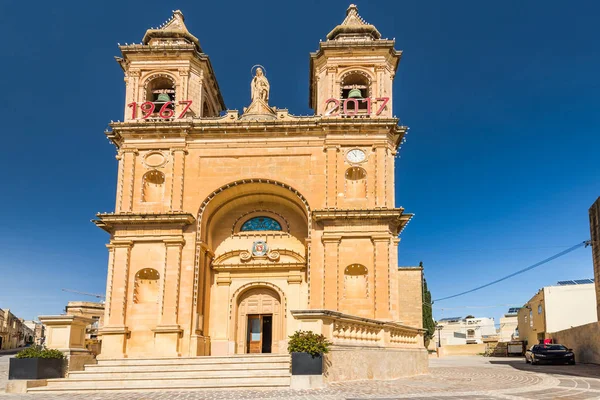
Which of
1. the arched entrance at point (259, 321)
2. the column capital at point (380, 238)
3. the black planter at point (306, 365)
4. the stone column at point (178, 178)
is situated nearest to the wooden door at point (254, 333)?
the arched entrance at point (259, 321)

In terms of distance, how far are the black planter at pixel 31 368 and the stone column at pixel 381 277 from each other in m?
12.4

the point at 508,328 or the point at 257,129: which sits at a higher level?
the point at 257,129

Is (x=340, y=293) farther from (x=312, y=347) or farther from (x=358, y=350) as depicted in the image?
(x=312, y=347)

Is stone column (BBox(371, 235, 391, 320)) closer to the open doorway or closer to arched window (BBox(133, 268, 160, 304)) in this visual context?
the open doorway

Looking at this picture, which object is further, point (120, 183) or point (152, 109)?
point (152, 109)

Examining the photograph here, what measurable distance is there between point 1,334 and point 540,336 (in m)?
62.5

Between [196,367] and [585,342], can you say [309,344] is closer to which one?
[196,367]

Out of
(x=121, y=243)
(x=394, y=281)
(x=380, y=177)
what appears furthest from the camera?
(x=380, y=177)

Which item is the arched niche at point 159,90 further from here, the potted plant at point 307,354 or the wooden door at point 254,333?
the potted plant at point 307,354

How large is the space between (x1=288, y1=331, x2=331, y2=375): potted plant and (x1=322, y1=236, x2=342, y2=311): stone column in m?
8.77

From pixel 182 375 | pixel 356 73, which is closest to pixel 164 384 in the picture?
pixel 182 375

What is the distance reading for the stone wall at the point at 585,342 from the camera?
24.9 meters

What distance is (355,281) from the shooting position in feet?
81.1

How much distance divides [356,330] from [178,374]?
5.50 m
